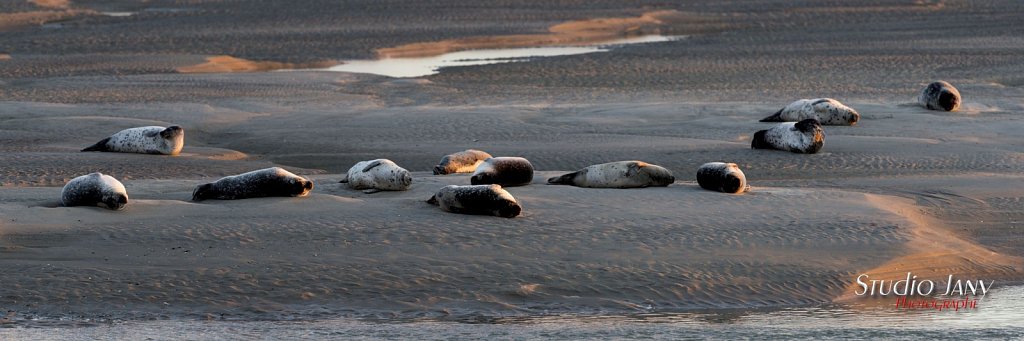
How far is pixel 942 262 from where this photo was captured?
711cm

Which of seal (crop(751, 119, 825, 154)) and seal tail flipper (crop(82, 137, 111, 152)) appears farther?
seal tail flipper (crop(82, 137, 111, 152))

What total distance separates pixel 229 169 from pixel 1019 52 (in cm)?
1329

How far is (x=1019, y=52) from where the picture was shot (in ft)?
64.3

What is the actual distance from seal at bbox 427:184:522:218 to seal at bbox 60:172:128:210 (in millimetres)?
1680

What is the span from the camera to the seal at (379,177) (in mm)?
8117

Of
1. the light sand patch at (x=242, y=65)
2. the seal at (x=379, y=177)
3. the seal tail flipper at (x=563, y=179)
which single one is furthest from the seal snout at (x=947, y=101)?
the light sand patch at (x=242, y=65)

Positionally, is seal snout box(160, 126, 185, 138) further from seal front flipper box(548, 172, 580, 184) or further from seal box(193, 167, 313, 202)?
seal front flipper box(548, 172, 580, 184)

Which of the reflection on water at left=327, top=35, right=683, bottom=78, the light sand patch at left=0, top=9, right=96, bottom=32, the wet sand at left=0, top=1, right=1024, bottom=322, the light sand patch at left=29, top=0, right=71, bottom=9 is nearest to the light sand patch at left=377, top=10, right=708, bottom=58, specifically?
the reflection on water at left=327, top=35, right=683, bottom=78

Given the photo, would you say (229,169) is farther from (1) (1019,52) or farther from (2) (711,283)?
(1) (1019,52)

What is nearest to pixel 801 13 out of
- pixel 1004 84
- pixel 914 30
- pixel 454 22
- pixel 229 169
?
pixel 914 30

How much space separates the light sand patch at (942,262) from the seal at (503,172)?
2.24m

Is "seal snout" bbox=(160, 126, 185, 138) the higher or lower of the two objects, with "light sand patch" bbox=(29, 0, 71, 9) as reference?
lower

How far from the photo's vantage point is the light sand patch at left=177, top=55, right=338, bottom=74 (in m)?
19.0

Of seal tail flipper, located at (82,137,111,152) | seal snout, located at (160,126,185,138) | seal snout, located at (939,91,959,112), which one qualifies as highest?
seal snout, located at (939,91,959,112)
